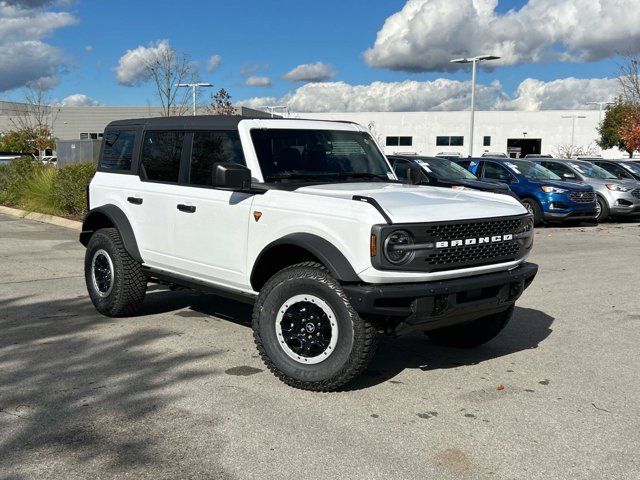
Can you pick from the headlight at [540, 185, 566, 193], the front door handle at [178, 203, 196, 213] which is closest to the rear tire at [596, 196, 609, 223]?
the headlight at [540, 185, 566, 193]

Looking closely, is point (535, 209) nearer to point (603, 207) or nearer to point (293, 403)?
point (603, 207)

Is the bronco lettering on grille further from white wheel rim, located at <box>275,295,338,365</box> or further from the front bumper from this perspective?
white wheel rim, located at <box>275,295,338,365</box>

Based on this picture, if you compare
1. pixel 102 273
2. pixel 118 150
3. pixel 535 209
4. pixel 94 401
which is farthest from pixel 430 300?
pixel 535 209

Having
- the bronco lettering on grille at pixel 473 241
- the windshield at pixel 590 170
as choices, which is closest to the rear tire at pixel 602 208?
the windshield at pixel 590 170

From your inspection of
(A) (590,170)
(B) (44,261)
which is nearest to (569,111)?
(A) (590,170)

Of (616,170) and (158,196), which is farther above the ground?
(616,170)

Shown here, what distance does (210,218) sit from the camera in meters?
5.47

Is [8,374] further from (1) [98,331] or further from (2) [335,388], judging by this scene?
(2) [335,388]

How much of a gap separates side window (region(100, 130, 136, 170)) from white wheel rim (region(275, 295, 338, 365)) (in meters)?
2.68

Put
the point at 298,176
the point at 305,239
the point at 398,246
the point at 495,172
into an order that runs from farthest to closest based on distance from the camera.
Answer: the point at 495,172 → the point at 298,176 → the point at 305,239 → the point at 398,246

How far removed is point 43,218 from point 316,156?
1189 centimetres

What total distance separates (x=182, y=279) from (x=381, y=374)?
191 centimetres

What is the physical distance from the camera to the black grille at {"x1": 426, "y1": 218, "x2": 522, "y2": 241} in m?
4.49

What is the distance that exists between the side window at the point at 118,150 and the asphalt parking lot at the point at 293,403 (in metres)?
1.52
